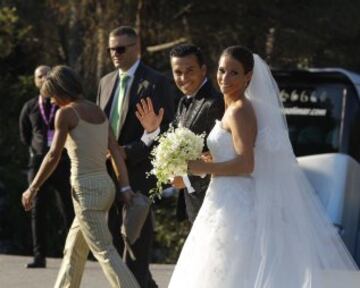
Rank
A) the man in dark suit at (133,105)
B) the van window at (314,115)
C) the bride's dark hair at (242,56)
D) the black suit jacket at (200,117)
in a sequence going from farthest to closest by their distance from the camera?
the van window at (314,115) → the man in dark suit at (133,105) → the black suit jacket at (200,117) → the bride's dark hair at (242,56)

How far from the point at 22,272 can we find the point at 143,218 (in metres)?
3.22

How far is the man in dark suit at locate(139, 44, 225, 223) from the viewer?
7.18m

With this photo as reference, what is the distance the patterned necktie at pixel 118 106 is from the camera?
8.43m

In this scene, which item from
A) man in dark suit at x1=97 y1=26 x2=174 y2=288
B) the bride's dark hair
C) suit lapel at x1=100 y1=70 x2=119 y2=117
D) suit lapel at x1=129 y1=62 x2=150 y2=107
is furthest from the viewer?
suit lapel at x1=100 y1=70 x2=119 y2=117

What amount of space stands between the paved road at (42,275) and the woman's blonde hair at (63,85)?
2471 millimetres

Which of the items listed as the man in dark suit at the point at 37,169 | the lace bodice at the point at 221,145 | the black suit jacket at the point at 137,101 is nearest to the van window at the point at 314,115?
the man in dark suit at the point at 37,169

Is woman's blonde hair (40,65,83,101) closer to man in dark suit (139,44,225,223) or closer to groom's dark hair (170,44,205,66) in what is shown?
man in dark suit (139,44,225,223)

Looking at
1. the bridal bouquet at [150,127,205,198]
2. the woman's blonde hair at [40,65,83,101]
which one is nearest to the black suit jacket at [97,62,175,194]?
the woman's blonde hair at [40,65,83,101]

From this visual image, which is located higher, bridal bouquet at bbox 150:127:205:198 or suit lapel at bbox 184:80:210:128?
suit lapel at bbox 184:80:210:128

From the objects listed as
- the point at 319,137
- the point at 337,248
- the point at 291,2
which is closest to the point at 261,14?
the point at 291,2

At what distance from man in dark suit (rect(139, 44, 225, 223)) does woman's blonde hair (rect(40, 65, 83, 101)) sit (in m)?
0.67

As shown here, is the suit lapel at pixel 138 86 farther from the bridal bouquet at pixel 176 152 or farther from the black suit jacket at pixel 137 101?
the bridal bouquet at pixel 176 152

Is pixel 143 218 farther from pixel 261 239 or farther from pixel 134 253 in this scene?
pixel 261 239

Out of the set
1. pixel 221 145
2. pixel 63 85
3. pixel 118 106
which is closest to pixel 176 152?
pixel 221 145
